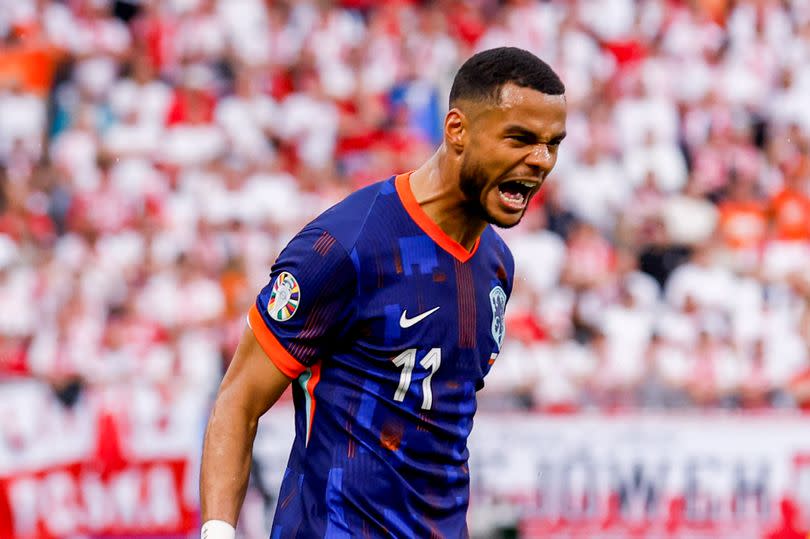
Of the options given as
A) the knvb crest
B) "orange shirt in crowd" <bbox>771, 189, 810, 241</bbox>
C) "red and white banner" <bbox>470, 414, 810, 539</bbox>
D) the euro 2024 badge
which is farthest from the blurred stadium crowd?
the euro 2024 badge

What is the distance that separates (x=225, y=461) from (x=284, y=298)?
1.44ft

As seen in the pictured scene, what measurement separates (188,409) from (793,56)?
7.72 metres

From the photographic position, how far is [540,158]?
3.36 m

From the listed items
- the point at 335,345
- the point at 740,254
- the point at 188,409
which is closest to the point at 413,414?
the point at 335,345

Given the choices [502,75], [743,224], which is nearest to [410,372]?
[502,75]

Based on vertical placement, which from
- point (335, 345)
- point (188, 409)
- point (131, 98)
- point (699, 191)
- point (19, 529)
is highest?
point (131, 98)

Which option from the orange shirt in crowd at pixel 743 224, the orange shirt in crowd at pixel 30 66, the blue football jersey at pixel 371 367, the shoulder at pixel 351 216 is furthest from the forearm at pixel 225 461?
the orange shirt in crowd at pixel 30 66

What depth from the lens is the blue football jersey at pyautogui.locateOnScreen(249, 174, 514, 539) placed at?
3.38 meters

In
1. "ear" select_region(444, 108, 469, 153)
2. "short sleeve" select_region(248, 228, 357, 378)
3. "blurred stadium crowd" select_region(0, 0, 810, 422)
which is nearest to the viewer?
"short sleeve" select_region(248, 228, 357, 378)

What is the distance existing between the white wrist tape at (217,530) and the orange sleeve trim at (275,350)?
40 cm

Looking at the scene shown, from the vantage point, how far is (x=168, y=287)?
10703mm

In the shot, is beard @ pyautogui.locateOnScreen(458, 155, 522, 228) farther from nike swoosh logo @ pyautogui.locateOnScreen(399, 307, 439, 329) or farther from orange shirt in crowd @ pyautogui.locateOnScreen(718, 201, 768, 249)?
orange shirt in crowd @ pyautogui.locateOnScreen(718, 201, 768, 249)

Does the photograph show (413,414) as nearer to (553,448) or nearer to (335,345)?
(335,345)

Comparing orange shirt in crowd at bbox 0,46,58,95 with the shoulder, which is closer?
the shoulder
